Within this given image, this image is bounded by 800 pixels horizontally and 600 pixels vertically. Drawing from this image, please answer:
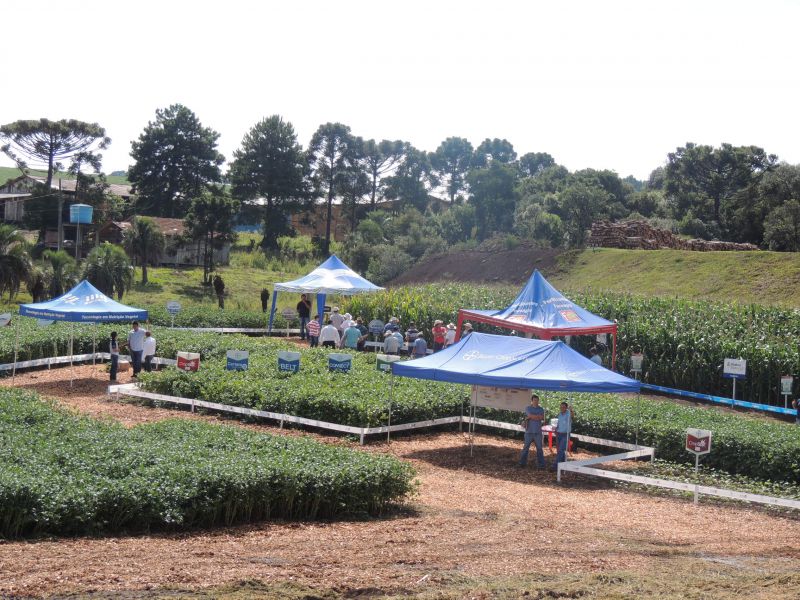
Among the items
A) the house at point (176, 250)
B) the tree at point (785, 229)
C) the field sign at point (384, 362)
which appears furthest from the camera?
the house at point (176, 250)

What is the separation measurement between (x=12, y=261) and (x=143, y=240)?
15.7 metres

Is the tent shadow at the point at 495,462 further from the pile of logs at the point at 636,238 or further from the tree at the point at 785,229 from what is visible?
the pile of logs at the point at 636,238

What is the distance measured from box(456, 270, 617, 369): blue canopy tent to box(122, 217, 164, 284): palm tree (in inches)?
1351

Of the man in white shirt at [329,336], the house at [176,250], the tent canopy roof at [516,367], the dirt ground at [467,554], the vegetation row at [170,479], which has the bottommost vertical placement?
the dirt ground at [467,554]

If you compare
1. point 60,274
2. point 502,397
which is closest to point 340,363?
point 502,397

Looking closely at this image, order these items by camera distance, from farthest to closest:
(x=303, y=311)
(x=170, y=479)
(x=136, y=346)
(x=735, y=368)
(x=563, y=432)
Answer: (x=303, y=311)
(x=735, y=368)
(x=136, y=346)
(x=563, y=432)
(x=170, y=479)

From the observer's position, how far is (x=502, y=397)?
19.6m

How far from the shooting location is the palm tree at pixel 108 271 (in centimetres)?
4419

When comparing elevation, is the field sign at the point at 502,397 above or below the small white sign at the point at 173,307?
below

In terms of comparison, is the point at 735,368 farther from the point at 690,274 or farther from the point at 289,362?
the point at 690,274

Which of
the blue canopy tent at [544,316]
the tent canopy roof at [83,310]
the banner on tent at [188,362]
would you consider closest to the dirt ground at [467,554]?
the banner on tent at [188,362]

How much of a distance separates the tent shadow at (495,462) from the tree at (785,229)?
35.3 m

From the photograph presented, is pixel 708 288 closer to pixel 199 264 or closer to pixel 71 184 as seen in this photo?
pixel 199 264

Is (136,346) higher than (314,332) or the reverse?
the reverse
